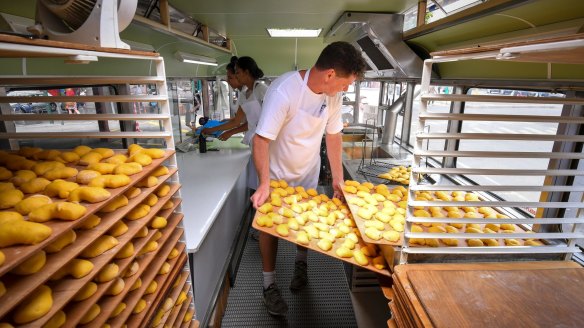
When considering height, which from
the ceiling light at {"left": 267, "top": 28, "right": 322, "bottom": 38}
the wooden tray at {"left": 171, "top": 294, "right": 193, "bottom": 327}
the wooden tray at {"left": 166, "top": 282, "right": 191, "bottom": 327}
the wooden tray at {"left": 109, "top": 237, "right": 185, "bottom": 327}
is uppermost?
the ceiling light at {"left": 267, "top": 28, "right": 322, "bottom": 38}

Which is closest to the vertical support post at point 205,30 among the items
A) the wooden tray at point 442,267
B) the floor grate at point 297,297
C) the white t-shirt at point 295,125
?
the white t-shirt at point 295,125

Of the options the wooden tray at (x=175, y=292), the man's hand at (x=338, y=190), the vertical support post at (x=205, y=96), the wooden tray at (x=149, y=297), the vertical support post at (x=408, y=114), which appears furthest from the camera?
the vertical support post at (x=205, y=96)

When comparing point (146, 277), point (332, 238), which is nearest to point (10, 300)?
point (146, 277)

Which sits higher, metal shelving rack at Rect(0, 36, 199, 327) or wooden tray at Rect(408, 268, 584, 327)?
metal shelving rack at Rect(0, 36, 199, 327)

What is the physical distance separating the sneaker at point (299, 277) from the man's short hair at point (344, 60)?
175cm

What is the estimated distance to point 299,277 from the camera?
2.62 meters

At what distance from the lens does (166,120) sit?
120cm

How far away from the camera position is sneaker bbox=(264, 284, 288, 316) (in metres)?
2.25

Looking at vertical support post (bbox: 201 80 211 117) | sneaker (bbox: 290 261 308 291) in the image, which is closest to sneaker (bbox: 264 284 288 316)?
sneaker (bbox: 290 261 308 291)

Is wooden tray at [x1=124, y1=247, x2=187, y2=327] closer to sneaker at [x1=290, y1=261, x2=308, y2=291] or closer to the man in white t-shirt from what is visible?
the man in white t-shirt

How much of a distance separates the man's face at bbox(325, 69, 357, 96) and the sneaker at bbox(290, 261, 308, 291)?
1611 millimetres

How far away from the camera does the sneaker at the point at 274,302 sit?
2.25 meters

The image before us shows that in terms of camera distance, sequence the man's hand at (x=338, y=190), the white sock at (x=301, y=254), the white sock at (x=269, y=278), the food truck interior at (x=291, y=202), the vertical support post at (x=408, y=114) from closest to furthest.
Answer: the food truck interior at (x=291, y=202), the man's hand at (x=338, y=190), the white sock at (x=269, y=278), the white sock at (x=301, y=254), the vertical support post at (x=408, y=114)

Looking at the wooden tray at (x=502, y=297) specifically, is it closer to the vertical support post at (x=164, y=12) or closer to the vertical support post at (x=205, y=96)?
the vertical support post at (x=164, y=12)
